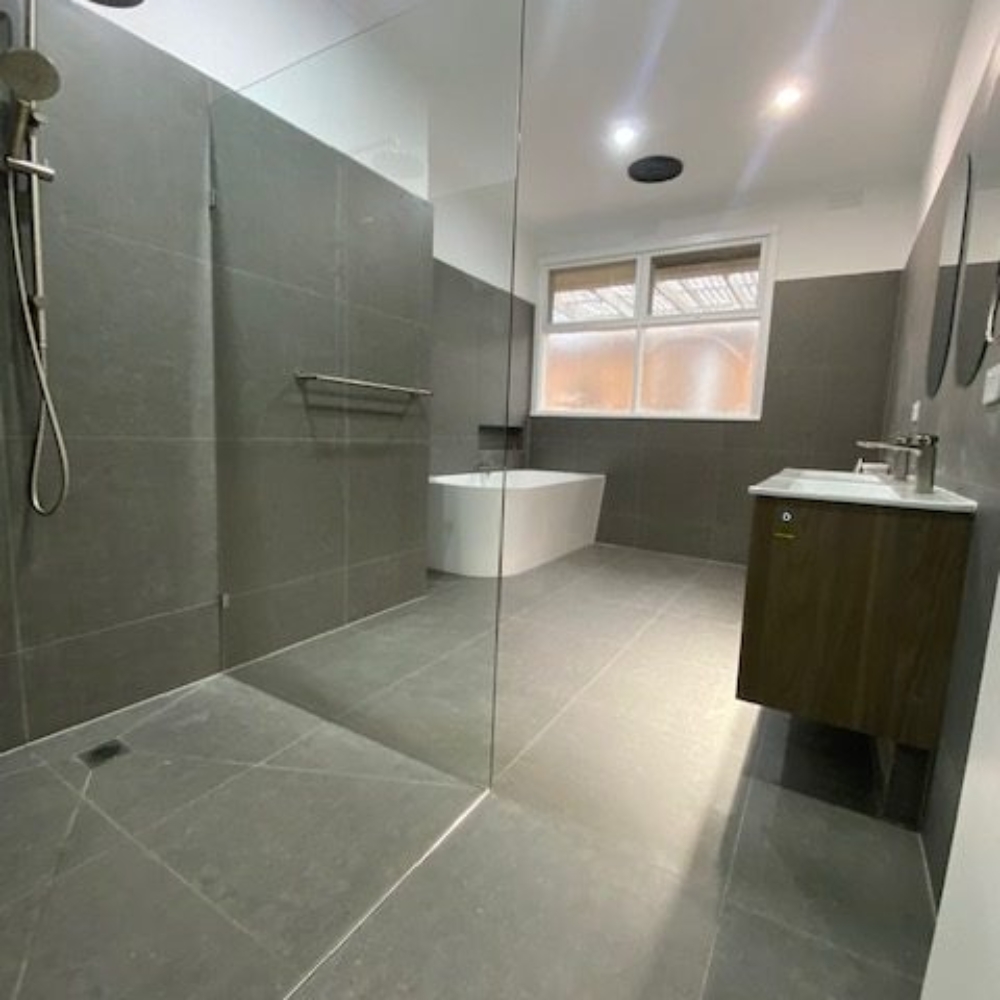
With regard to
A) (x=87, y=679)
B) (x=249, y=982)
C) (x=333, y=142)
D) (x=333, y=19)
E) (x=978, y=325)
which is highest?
(x=333, y=19)

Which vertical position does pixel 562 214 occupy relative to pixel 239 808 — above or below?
above

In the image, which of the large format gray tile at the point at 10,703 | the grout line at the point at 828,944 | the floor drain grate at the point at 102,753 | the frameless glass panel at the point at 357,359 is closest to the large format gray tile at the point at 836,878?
the grout line at the point at 828,944

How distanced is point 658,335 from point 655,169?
4.19 feet

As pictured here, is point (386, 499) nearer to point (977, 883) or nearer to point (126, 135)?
point (126, 135)

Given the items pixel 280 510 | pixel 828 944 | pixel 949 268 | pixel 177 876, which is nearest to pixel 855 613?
pixel 828 944

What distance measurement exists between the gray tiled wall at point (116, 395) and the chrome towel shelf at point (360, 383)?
376 mm

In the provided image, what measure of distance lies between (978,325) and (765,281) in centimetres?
285

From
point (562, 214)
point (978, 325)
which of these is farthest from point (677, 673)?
point (562, 214)

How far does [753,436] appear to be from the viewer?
4.14m

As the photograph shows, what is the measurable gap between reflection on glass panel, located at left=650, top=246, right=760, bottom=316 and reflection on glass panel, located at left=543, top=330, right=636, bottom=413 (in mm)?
414

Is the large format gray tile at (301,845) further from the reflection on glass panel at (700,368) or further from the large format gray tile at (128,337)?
the reflection on glass panel at (700,368)

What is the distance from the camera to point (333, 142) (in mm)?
2240

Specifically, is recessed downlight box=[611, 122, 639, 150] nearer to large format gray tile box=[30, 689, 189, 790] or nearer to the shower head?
the shower head

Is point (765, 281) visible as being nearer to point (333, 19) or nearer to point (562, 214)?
point (562, 214)
